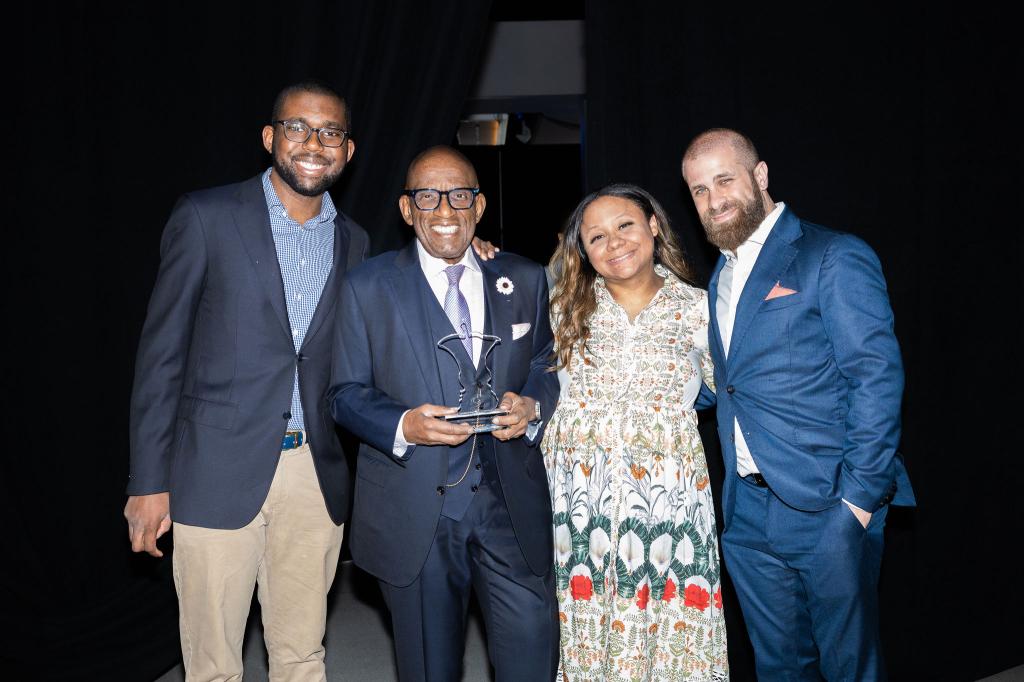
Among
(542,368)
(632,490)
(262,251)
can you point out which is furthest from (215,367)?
(632,490)

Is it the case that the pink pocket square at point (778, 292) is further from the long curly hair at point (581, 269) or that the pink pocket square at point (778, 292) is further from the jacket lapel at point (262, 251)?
the jacket lapel at point (262, 251)

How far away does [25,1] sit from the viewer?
2.62 metres

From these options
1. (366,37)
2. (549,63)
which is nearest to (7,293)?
A: (366,37)

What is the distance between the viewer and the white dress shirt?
2.24 meters

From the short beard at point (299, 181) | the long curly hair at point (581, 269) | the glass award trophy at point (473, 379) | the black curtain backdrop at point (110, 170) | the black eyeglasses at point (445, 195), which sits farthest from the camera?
the black curtain backdrop at point (110, 170)

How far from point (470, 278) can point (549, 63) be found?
445 centimetres

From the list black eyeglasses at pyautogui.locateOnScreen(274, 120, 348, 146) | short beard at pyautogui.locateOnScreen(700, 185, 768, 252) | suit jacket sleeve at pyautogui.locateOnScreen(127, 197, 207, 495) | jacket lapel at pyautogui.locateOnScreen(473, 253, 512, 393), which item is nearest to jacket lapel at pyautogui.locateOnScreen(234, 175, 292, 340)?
suit jacket sleeve at pyautogui.locateOnScreen(127, 197, 207, 495)

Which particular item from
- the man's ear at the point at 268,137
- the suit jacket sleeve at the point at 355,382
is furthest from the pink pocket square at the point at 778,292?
the man's ear at the point at 268,137

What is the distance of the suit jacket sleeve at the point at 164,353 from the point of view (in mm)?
2053

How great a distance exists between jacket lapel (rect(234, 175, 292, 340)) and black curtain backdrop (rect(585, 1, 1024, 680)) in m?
1.39

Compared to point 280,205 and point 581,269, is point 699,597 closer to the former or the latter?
point 581,269

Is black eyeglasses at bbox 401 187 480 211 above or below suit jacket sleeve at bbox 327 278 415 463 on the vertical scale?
above

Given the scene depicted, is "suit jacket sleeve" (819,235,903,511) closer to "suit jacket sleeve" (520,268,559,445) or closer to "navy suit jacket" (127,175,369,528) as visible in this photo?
"suit jacket sleeve" (520,268,559,445)

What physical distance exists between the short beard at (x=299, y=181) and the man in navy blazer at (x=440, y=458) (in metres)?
0.24
